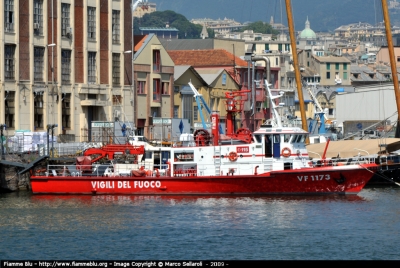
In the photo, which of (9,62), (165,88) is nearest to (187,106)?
(165,88)

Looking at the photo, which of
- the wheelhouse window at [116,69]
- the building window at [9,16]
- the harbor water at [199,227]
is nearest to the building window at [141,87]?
the wheelhouse window at [116,69]

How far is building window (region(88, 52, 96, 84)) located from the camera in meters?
81.8

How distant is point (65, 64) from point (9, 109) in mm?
7141

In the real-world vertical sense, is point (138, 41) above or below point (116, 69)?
above

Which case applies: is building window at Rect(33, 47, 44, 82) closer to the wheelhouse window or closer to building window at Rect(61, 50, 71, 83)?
building window at Rect(61, 50, 71, 83)

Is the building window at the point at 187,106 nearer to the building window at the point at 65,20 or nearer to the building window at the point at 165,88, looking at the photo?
the building window at the point at 165,88

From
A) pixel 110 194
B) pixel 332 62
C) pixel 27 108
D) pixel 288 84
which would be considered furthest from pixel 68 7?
pixel 332 62

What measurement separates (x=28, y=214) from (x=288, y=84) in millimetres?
93553

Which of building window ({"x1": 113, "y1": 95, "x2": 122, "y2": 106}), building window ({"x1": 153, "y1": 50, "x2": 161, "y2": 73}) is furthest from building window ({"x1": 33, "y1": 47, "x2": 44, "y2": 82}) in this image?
building window ({"x1": 153, "y1": 50, "x2": 161, "y2": 73})

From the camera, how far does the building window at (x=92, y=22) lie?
8175 centimetres

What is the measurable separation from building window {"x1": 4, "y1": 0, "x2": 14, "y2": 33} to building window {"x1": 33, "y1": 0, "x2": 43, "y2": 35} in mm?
2016

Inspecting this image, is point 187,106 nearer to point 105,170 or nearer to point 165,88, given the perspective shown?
point 165,88

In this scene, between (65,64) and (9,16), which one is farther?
(65,64)

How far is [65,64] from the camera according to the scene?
7938cm
